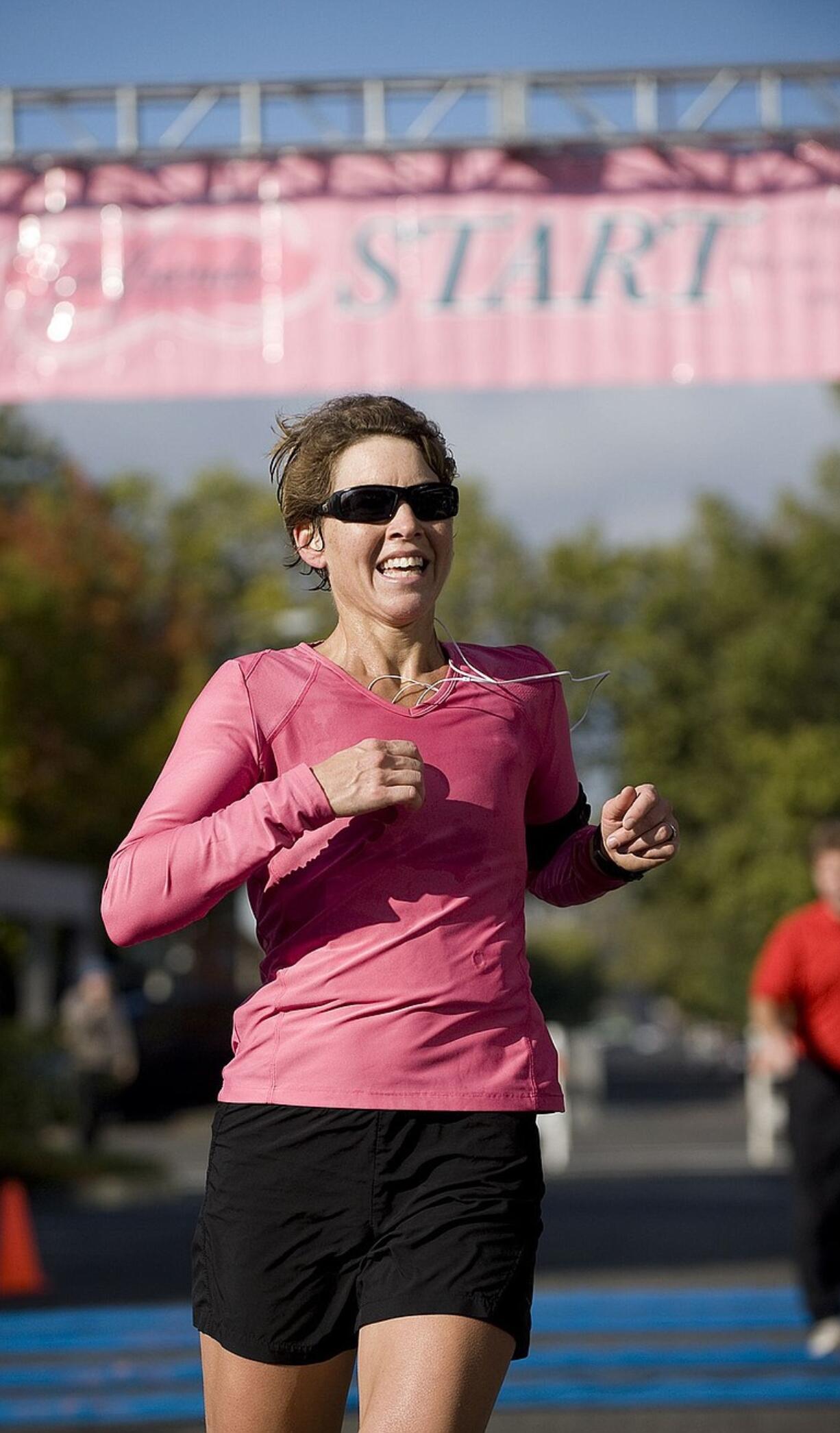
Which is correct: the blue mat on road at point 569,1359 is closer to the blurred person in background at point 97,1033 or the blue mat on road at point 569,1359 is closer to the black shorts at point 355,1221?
the black shorts at point 355,1221

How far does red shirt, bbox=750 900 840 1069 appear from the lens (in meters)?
9.41

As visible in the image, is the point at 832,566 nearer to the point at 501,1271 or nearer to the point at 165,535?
the point at 165,535

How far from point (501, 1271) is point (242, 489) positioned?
61.8 meters

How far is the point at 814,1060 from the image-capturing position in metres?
9.52

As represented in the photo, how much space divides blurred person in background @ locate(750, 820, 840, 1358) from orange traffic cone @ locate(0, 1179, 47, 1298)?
4970 millimetres

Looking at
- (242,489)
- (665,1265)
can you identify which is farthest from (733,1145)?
(242,489)

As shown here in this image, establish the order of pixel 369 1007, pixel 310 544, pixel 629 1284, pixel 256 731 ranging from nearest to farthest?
pixel 369 1007
pixel 256 731
pixel 310 544
pixel 629 1284

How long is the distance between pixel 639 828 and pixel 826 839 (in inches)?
240

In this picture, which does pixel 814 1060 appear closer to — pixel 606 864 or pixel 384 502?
pixel 606 864

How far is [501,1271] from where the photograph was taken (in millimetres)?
3480

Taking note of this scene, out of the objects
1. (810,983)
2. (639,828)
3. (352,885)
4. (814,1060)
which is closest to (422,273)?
(810,983)

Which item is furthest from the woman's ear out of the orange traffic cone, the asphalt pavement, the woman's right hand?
the orange traffic cone

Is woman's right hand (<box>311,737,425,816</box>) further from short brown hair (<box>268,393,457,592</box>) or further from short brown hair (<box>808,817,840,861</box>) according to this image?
short brown hair (<box>808,817,840,861</box>)

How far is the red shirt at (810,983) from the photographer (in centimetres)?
941
